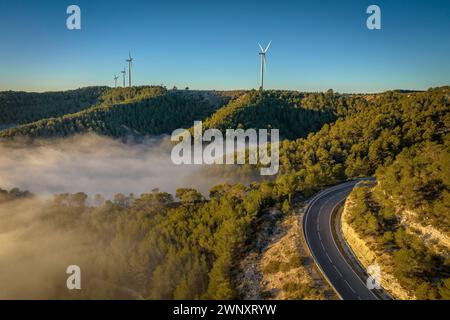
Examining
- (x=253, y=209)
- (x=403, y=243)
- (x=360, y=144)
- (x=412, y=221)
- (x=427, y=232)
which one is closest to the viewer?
(x=403, y=243)

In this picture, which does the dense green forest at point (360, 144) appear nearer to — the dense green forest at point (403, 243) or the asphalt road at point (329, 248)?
the asphalt road at point (329, 248)

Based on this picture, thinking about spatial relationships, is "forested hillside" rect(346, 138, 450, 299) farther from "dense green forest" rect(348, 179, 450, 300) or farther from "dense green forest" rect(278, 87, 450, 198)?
"dense green forest" rect(278, 87, 450, 198)

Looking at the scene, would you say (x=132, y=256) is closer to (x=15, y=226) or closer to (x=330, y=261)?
(x=330, y=261)

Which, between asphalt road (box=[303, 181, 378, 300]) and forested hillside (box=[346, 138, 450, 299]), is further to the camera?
asphalt road (box=[303, 181, 378, 300])

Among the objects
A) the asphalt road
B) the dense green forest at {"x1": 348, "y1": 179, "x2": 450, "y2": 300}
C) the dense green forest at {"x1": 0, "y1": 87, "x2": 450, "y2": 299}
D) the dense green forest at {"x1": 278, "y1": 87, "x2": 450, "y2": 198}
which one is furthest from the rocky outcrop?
the dense green forest at {"x1": 278, "y1": 87, "x2": 450, "y2": 198}

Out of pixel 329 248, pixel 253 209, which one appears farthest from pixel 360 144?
pixel 329 248

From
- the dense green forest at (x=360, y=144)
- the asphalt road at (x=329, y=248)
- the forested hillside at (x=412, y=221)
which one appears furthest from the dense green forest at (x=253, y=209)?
the asphalt road at (x=329, y=248)

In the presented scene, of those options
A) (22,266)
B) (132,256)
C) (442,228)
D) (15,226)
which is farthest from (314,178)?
(15,226)

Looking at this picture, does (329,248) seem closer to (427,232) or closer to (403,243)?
(403,243)

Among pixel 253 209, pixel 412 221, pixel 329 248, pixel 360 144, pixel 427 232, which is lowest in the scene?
pixel 329 248
